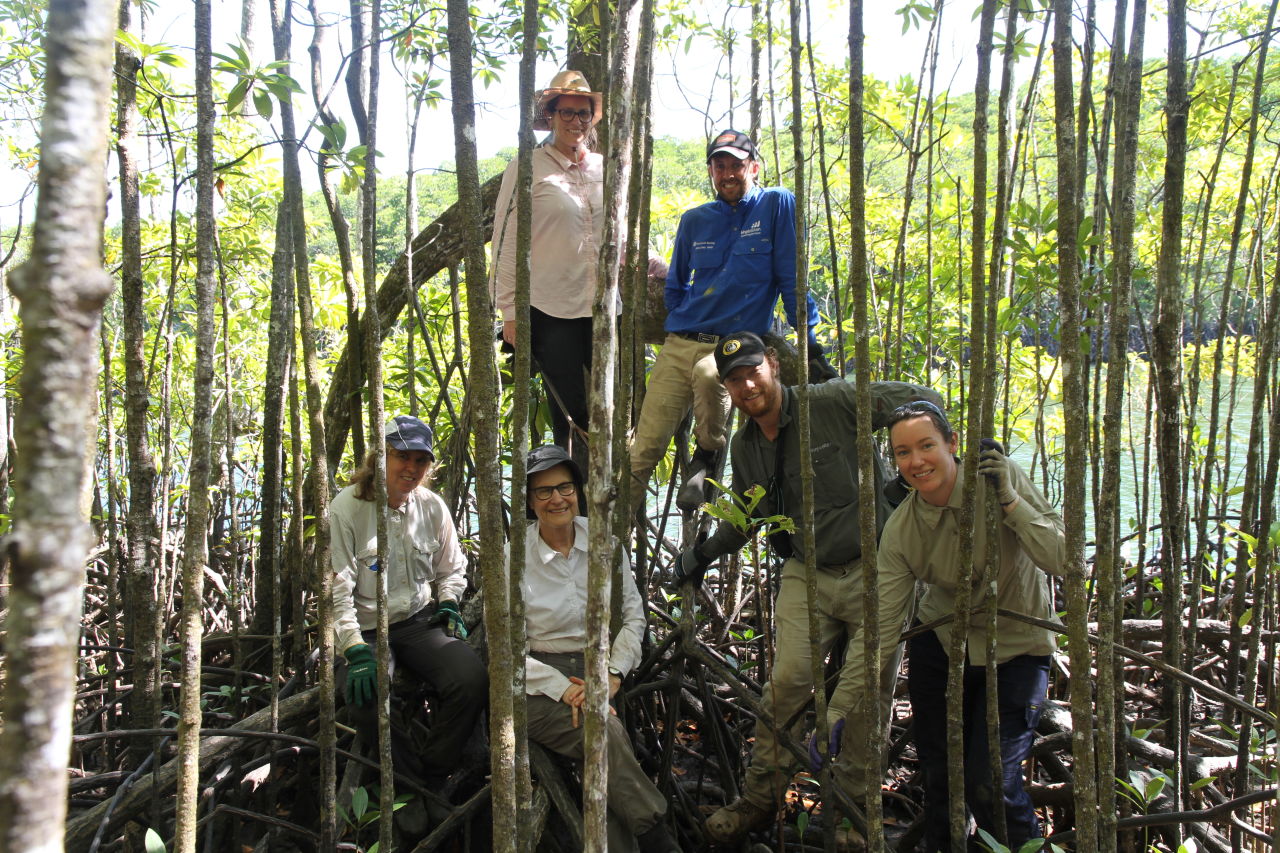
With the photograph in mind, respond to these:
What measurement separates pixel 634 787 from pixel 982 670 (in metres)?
1.02

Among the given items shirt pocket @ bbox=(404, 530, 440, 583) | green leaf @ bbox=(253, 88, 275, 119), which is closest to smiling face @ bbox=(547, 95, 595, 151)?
shirt pocket @ bbox=(404, 530, 440, 583)

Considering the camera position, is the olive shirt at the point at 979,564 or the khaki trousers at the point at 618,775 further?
the khaki trousers at the point at 618,775

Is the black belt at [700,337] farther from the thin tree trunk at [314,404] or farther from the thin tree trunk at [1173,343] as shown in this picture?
the thin tree trunk at [314,404]

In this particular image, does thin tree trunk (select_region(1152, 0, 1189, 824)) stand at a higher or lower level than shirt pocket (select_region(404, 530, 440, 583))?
higher

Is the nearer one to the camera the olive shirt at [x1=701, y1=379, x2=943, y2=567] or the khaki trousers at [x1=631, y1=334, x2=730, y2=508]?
the olive shirt at [x1=701, y1=379, x2=943, y2=567]

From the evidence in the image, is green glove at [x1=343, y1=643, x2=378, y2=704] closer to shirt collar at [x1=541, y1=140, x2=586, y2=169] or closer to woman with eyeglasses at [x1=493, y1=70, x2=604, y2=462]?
woman with eyeglasses at [x1=493, y1=70, x2=604, y2=462]

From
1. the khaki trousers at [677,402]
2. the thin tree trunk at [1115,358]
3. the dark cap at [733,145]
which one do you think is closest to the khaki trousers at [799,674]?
the khaki trousers at [677,402]

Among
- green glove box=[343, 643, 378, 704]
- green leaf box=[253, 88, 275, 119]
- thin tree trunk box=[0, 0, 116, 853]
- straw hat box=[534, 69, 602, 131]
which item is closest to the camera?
thin tree trunk box=[0, 0, 116, 853]

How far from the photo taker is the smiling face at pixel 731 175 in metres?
3.11

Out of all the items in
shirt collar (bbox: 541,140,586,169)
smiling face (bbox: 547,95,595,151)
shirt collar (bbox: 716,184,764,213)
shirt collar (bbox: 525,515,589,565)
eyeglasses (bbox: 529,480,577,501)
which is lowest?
shirt collar (bbox: 525,515,589,565)

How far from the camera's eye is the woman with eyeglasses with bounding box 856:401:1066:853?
2301mm

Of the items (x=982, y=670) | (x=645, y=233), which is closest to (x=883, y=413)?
(x=982, y=670)

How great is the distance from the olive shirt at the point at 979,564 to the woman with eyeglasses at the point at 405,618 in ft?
4.22

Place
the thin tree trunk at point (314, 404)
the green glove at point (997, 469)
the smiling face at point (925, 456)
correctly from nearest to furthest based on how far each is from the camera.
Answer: the thin tree trunk at point (314, 404), the green glove at point (997, 469), the smiling face at point (925, 456)
